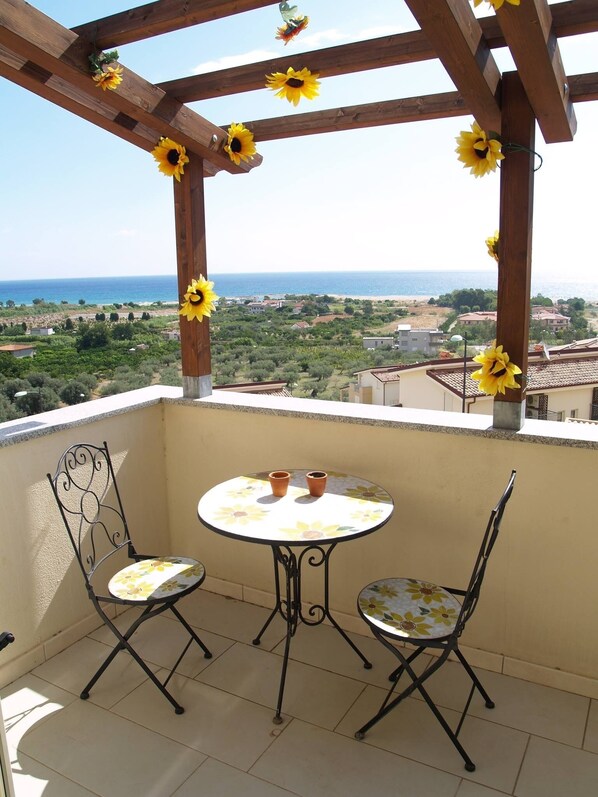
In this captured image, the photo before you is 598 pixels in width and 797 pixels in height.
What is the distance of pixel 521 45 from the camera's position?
1.71 metres

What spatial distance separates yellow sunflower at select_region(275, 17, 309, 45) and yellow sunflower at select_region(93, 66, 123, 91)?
0.64 meters

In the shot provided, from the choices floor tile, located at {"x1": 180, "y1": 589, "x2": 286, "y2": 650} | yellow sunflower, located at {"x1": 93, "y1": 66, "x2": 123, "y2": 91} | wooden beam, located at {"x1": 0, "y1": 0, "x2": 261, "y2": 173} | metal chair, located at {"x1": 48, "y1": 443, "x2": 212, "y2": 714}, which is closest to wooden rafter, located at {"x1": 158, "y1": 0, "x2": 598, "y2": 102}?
wooden beam, located at {"x1": 0, "y1": 0, "x2": 261, "y2": 173}

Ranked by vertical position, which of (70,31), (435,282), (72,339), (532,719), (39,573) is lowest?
(532,719)

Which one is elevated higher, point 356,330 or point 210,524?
point 356,330

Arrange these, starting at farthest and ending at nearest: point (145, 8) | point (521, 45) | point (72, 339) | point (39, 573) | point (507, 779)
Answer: point (72, 339) < point (39, 573) < point (145, 8) < point (507, 779) < point (521, 45)

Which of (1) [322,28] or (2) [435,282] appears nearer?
(1) [322,28]

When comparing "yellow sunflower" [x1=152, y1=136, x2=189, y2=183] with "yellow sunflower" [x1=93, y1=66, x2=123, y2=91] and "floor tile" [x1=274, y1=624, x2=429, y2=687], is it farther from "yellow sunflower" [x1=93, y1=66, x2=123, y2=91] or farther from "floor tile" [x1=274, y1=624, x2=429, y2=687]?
"floor tile" [x1=274, y1=624, x2=429, y2=687]

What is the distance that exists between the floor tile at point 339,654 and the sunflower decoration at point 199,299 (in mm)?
1613

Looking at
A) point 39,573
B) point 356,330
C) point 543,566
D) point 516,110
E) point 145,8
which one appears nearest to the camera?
point 145,8

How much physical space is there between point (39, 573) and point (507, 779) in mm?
1954

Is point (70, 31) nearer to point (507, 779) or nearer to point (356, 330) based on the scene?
point (356, 330)

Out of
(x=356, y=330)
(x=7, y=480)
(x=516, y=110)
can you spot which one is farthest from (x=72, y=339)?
(x=516, y=110)

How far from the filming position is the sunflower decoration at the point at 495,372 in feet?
7.13

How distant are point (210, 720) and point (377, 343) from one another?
2292 mm
